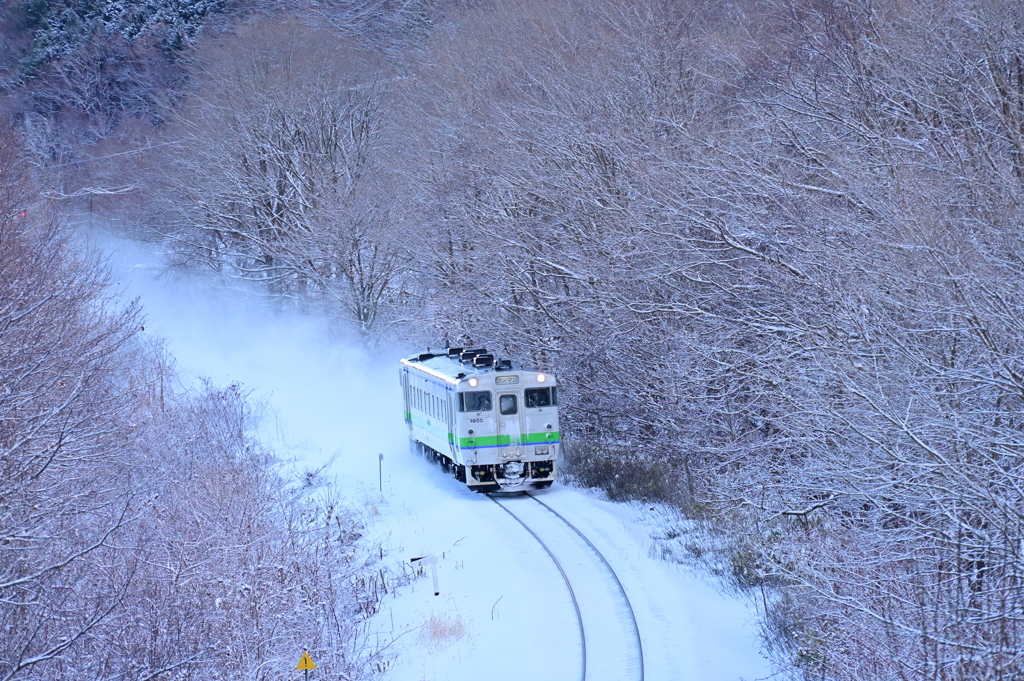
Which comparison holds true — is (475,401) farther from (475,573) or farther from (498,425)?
(475,573)

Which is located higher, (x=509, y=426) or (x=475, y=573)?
(x=509, y=426)

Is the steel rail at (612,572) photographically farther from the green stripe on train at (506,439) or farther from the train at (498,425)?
the green stripe on train at (506,439)

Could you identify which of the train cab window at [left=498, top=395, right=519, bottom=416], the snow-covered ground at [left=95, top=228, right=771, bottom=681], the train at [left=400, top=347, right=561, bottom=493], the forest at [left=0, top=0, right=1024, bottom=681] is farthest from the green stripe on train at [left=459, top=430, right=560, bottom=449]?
the forest at [left=0, top=0, right=1024, bottom=681]

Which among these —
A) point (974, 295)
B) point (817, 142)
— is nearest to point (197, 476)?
point (974, 295)

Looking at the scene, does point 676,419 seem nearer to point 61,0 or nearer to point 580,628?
point 580,628

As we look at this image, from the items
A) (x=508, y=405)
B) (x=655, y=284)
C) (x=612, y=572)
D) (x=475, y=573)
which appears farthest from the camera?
(x=655, y=284)

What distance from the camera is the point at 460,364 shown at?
71.3 feet

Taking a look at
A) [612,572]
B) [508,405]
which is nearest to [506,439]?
[508,405]

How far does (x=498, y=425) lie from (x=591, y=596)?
5844 mm

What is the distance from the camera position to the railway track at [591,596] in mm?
12000

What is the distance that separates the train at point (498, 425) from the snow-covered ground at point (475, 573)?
0.57m

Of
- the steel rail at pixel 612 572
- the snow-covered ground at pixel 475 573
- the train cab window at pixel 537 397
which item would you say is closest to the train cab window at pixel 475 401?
the train cab window at pixel 537 397

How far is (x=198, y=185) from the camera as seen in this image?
42406 millimetres

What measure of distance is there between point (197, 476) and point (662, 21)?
17762 millimetres
